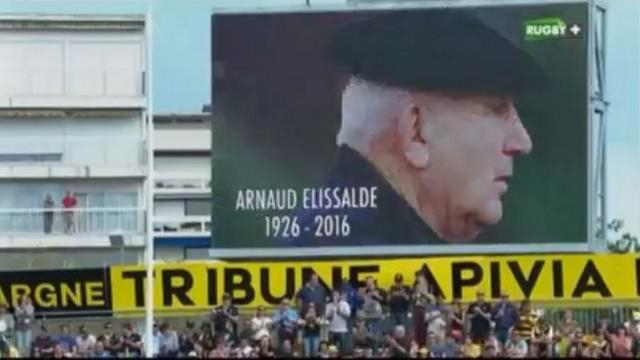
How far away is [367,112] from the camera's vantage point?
35.2m

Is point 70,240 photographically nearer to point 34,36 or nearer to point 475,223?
point 34,36

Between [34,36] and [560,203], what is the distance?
1877 centimetres

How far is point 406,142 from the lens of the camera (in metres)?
34.7

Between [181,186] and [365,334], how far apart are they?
48.9m

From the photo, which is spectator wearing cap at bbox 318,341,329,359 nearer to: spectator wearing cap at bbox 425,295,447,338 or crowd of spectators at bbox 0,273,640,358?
crowd of spectators at bbox 0,273,640,358

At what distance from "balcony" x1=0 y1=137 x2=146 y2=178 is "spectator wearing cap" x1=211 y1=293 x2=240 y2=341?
60.0 ft

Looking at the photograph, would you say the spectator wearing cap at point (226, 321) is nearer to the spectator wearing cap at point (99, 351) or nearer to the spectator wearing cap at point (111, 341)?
the spectator wearing cap at point (111, 341)

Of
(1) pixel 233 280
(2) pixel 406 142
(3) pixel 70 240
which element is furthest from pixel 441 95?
(3) pixel 70 240

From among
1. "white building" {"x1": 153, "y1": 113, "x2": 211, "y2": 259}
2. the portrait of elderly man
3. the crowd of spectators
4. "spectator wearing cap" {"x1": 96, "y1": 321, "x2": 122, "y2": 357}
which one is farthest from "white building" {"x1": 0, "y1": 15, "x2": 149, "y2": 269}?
"white building" {"x1": 153, "y1": 113, "x2": 211, "y2": 259}

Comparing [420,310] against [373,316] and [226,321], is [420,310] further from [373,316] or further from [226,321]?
[226,321]

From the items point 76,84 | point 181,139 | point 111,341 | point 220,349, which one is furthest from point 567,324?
point 181,139

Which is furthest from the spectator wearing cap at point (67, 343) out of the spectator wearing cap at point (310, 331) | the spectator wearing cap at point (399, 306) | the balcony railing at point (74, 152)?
the balcony railing at point (74, 152)

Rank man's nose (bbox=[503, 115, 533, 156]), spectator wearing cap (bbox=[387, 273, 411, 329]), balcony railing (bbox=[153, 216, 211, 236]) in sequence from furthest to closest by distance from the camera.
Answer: balcony railing (bbox=[153, 216, 211, 236]), man's nose (bbox=[503, 115, 533, 156]), spectator wearing cap (bbox=[387, 273, 411, 329])

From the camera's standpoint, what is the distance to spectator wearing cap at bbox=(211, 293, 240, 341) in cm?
3077
